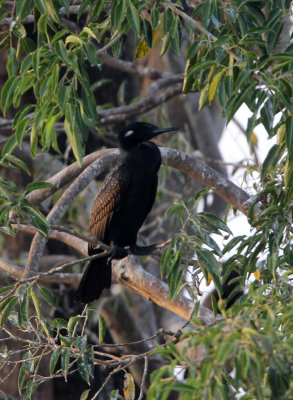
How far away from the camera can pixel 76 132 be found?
9.48ft

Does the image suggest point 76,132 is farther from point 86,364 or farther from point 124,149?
point 124,149

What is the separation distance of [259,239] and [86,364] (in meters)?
0.85

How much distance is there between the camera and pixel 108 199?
4.39 metres

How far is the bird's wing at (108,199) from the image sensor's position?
4.33 metres

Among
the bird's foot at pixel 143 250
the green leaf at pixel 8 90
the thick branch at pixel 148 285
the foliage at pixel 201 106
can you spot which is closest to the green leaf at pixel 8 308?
the foliage at pixel 201 106

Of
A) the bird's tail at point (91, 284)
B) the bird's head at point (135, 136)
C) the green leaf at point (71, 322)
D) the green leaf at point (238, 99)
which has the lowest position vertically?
the green leaf at point (71, 322)

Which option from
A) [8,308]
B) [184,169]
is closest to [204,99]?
[8,308]

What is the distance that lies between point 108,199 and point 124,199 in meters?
0.10

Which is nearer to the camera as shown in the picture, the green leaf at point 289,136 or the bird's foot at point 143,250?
the green leaf at point 289,136

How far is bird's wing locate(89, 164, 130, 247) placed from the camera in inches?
171

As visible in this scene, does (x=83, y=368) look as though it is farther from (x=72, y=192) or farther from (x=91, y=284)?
(x=91, y=284)

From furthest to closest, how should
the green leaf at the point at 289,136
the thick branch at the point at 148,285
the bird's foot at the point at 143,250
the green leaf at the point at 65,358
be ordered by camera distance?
the thick branch at the point at 148,285 < the bird's foot at the point at 143,250 < the green leaf at the point at 65,358 < the green leaf at the point at 289,136

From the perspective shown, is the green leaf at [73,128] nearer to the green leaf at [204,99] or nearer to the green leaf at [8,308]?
the green leaf at [204,99]

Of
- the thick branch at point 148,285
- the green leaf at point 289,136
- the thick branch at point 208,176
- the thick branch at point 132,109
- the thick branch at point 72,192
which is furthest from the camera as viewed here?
the thick branch at point 132,109
